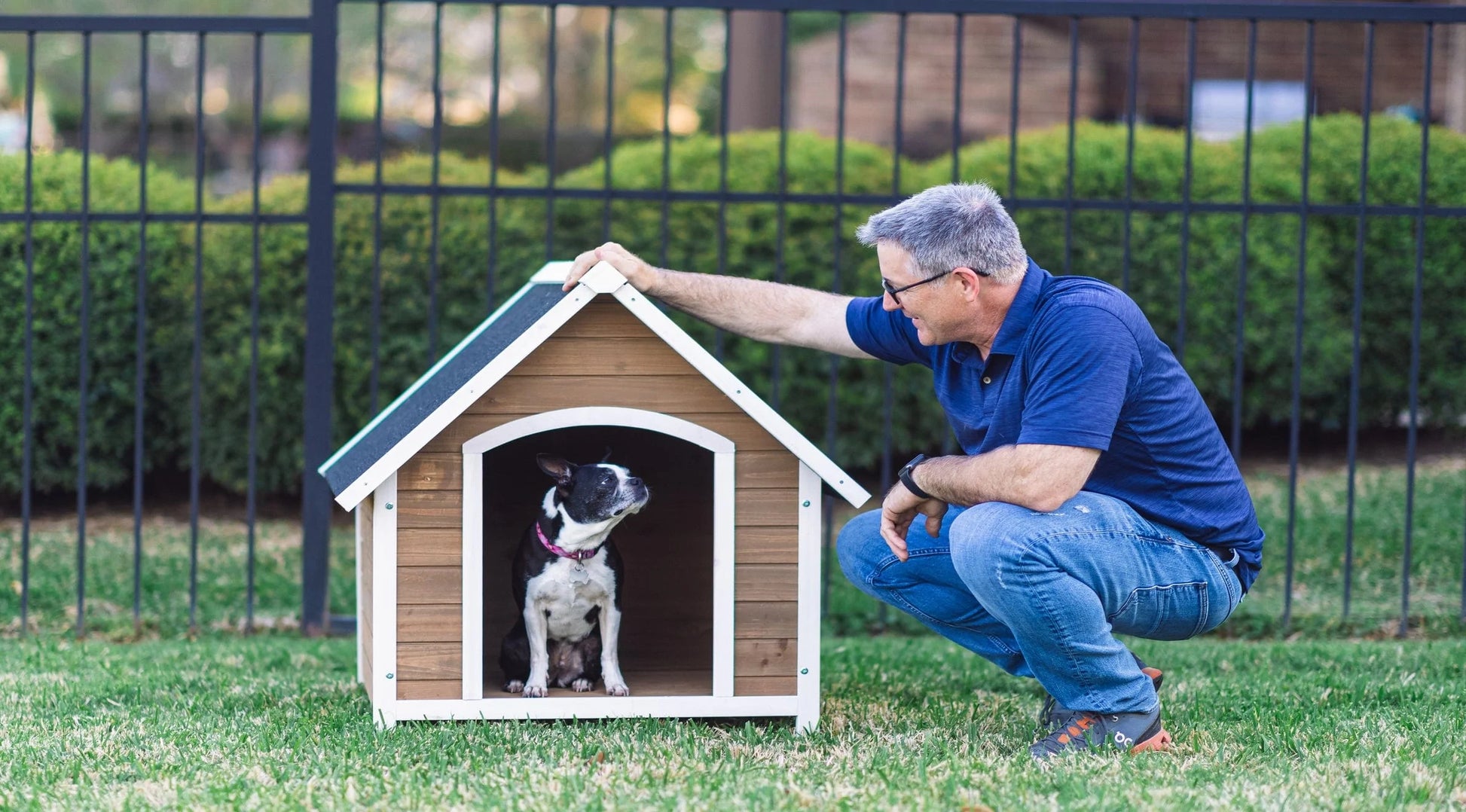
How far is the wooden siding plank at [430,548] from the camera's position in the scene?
11.3ft

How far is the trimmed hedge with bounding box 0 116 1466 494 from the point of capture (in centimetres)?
702

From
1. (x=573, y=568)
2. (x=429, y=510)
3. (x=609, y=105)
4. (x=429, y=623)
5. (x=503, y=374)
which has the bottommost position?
(x=429, y=623)

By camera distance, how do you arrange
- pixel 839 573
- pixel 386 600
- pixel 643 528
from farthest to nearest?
1. pixel 839 573
2. pixel 643 528
3. pixel 386 600

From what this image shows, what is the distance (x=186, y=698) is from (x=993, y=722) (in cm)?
218

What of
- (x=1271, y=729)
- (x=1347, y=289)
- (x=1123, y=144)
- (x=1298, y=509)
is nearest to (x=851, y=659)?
(x=1271, y=729)

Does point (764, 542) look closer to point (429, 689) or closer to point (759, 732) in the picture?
point (759, 732)

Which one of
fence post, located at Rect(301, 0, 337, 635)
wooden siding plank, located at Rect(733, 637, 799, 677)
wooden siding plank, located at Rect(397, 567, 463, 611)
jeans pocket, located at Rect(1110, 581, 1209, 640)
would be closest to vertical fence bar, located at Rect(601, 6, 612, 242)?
fence post, located at Rect(301, 0, 337, 635)

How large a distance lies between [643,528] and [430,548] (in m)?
1.05

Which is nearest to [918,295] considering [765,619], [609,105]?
[765,619]

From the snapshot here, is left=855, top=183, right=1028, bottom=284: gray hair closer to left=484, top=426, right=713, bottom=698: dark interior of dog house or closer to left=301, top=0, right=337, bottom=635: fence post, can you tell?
left=484, top=426, right=713, bottom=698: dark interior of dog house

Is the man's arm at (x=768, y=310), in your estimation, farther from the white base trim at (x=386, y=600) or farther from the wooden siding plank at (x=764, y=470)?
the white base trim at (x=386, y=600)

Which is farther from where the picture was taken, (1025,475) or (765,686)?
(765,686)

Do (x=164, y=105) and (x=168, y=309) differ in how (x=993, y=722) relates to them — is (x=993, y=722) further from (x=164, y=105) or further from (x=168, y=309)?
(x=164, y=105)

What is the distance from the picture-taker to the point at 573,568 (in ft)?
11.8
